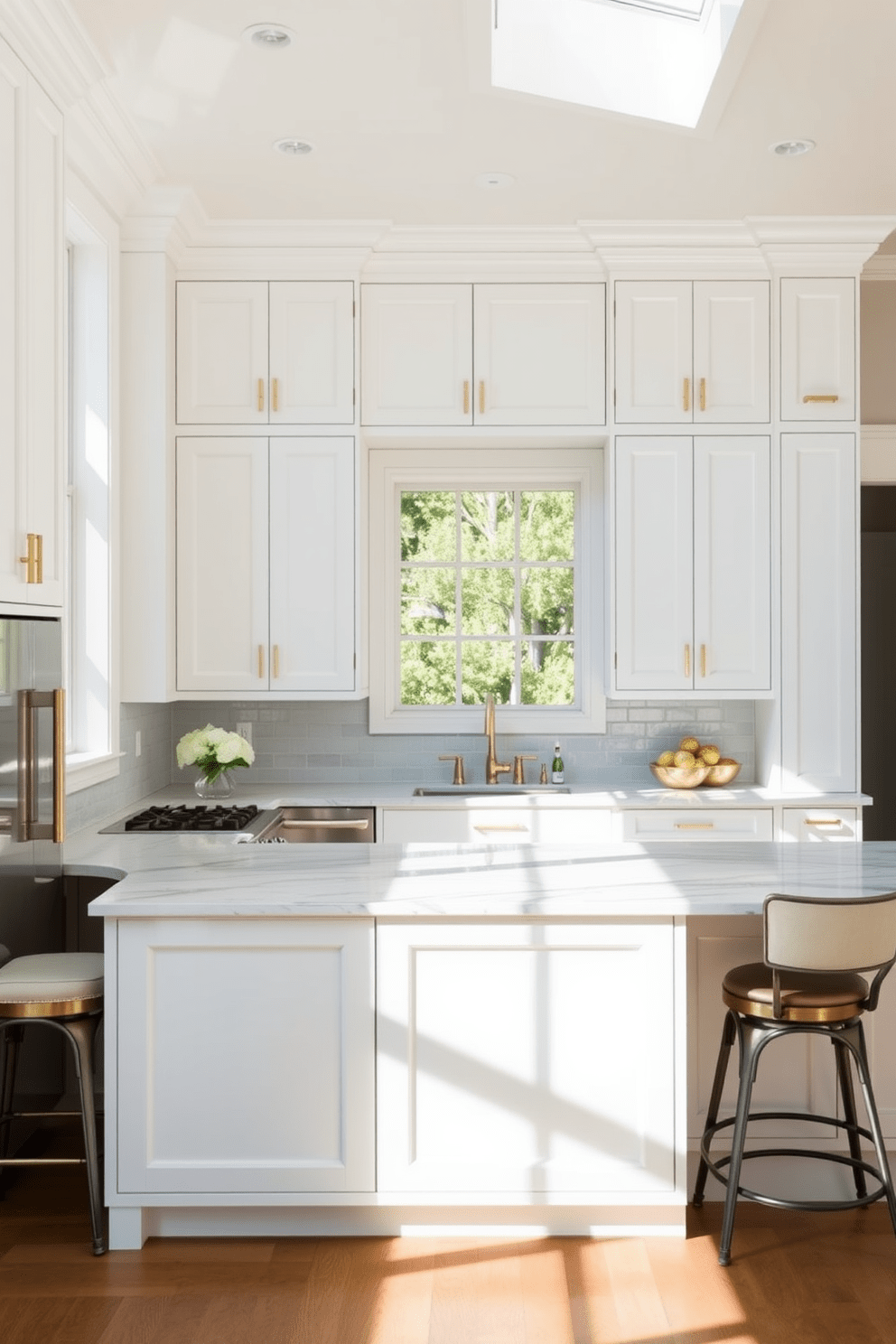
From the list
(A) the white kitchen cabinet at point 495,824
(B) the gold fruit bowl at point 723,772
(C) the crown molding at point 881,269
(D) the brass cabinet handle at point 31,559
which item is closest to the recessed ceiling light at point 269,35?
(D) the brass cabinet handle at point 31,559

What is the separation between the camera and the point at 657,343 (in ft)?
15.3

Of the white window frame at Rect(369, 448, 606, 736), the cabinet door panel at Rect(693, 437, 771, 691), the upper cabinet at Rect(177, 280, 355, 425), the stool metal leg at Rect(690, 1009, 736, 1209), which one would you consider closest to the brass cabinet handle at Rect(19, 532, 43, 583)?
the upper cabinet at Rect(177, 280, 355, 425)

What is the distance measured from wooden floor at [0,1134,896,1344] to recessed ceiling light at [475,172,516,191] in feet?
10.4

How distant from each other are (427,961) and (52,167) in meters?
2.19

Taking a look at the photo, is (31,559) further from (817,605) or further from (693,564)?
(817,605)

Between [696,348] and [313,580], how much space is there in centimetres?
171

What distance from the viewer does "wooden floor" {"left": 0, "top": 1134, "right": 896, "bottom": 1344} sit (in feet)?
8.05

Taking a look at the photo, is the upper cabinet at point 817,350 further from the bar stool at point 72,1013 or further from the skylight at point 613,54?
the bar stool at point 72,1013

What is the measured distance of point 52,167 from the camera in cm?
311

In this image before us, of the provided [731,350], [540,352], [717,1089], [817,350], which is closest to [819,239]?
[817,350]

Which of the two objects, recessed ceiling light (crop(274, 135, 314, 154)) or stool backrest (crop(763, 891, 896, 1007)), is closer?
stool backrest (crop(763, 891, 896, 1007))

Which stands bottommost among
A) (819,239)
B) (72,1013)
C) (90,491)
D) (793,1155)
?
(793,1155)

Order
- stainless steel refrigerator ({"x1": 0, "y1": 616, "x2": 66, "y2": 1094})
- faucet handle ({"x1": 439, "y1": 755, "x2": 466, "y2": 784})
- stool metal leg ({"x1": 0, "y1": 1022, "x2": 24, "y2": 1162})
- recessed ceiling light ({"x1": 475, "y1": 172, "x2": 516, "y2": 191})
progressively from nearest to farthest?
stainless steel refrigerator ({"x1": 0, "y1": 616, "x2": 66, "y2": 1094}), stool metal leg ({"x1": 0, "y1": 1022, "x2": 24, "y2": 1162}), recessed ceiling light ({"x1": 475, "y1": 172, "x2": 516, "y2": 191}), faucet handle ({"x1": 439, "y1": 755, "x2": 466, "y2": 784})

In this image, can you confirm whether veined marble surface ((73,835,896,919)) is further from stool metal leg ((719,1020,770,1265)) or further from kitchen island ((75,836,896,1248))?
stool metal leg ((719,1020,770,1265))
